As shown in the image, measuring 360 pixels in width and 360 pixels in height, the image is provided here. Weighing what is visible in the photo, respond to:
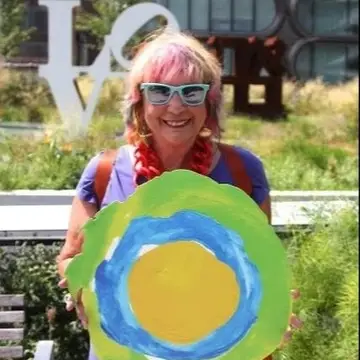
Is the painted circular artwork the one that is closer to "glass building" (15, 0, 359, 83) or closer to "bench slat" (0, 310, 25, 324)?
"bench slat" (0, 310, 25, 324)

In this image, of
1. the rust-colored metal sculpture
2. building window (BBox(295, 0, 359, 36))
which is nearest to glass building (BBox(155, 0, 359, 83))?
building window (BBox(295, 0, 359, 36))

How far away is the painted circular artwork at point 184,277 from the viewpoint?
200 cm

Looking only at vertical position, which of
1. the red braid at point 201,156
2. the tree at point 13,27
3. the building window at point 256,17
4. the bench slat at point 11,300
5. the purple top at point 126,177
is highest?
the building window at point 256,17

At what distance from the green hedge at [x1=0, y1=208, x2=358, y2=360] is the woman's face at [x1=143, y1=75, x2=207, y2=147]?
48.5 inches

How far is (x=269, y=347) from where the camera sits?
2.01 meters

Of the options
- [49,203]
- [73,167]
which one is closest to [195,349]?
[49,203]

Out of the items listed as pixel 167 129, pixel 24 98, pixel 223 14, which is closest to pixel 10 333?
pixel 167 129

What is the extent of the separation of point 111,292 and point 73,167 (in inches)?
195

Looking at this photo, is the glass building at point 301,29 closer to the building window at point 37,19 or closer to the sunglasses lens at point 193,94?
the building window at point 37,19

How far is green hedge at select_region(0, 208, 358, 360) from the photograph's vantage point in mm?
3174

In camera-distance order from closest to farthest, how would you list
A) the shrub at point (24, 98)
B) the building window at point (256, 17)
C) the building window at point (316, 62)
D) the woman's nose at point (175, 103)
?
the woman's nose at point (175, 103), the shrub at point (24, 98), the building window at point (256, 17), the building window at point (316, 62)

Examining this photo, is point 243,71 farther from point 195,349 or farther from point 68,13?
point 195,349

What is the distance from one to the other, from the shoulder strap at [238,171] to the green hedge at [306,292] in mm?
1076

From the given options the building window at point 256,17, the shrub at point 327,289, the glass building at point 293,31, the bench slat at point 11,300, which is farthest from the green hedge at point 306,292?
the building window at point 256,17
